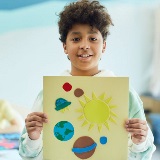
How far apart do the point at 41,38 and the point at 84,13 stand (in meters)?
1.50

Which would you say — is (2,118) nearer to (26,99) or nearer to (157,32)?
(26,99)

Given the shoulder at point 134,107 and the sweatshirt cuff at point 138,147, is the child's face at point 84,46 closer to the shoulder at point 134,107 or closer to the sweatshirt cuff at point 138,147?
the shoulder at point 134,107

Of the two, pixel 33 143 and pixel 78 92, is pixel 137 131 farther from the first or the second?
pixel 33 143

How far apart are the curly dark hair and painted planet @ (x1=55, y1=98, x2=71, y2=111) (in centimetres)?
23

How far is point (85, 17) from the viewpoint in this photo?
1.04 m

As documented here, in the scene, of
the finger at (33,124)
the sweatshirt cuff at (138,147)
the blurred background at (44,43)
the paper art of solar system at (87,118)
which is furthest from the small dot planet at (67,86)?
the blurred background at (44,43)

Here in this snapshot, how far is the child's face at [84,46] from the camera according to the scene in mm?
1009

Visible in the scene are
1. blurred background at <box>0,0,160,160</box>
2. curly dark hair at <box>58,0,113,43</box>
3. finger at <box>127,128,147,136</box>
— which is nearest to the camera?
finger at <box>127,128,147,136</box>

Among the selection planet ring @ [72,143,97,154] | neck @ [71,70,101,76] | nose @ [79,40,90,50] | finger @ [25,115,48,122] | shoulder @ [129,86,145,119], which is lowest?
planet ring @ [72,143,97,154]

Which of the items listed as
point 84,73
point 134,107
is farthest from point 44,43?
point 134,107

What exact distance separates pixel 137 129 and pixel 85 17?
1.22 ft

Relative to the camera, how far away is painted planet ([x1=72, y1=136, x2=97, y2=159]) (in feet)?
3.13

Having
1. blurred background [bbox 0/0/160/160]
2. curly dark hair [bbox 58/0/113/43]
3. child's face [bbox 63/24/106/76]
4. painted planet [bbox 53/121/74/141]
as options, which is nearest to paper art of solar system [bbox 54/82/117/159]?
painted planet [bbox 53/121/74/141]

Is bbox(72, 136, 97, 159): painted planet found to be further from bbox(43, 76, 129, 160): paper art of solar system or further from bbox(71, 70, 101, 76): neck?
bbox(71, 70, 101, 76): neck
